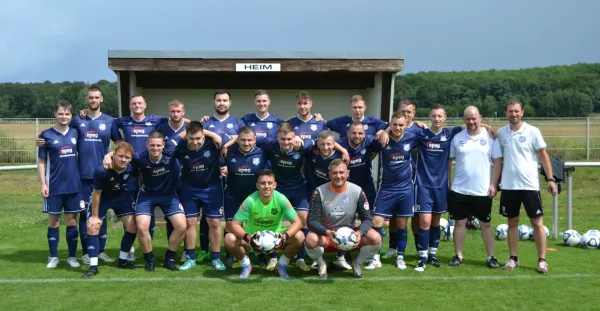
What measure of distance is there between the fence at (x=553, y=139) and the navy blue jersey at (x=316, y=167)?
15.1m

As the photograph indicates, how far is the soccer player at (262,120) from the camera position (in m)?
6.66

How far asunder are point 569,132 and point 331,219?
63.1ft

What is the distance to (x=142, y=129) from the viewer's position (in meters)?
6.75

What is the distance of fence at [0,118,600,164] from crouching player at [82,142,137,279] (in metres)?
15.1

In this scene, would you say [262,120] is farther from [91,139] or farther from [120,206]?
[91,139]

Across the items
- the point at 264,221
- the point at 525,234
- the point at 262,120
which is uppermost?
the point at 262,120

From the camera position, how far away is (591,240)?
749 centimetres

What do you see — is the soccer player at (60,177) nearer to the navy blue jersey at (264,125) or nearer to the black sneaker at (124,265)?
the black sneaker at (124,265)

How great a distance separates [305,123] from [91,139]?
2.50 m

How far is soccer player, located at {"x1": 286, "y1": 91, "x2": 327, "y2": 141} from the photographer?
21.4 feet

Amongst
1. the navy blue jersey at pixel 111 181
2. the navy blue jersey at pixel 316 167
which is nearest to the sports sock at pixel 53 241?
the navy blue jersey at pixel 111 181

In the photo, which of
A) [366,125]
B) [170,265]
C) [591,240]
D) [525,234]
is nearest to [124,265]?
[170,265]

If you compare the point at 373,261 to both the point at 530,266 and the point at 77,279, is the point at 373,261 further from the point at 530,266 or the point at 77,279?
the point at 77,279

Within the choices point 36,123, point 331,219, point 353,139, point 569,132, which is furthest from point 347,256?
point 569,132
